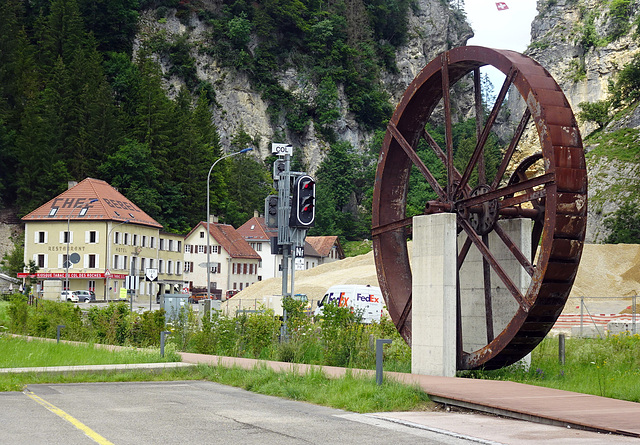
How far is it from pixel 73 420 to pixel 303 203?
10491 millimetres

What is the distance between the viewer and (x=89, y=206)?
237 ft

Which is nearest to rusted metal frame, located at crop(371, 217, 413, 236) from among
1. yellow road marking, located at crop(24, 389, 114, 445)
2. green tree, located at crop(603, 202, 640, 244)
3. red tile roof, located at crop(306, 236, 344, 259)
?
yellow road marking, located at crop(24, 389, 114, 445)

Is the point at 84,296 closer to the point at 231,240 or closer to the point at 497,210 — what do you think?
the point at 231,240

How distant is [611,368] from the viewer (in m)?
14.3

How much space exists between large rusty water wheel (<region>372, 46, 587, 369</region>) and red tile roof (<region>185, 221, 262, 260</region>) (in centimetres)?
7108

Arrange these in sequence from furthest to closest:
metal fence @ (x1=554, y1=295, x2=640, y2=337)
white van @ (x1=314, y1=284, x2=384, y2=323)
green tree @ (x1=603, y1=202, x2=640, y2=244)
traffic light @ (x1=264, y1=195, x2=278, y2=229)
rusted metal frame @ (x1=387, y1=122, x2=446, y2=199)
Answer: green tree @ (x1=603, y1=202, x2=640, y2=244)
white van @ (x1=314, y1=284, x2=384, y2=323)
metal fence @ (x1=554, y1=295, x2=640, y2=337)
traffic light @ (x1=264, y1=195, x2=278, y2=229)
rusted metal frame @ (x1=387, y1=122, x2=446, y2=199)

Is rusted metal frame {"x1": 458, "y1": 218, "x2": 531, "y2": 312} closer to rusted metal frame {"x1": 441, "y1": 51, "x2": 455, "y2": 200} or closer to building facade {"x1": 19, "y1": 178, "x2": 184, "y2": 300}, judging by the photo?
rusted metal frame {"x1": 441, "y1": 51, "x2": 455, "y2": 200}

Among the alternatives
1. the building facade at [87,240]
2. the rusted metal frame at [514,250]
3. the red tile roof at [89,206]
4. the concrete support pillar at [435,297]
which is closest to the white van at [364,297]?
the rusted metal frame at [514,250]

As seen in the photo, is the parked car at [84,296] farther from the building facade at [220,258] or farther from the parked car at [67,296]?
the building facade at [220,258]

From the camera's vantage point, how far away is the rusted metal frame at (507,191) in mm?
13383

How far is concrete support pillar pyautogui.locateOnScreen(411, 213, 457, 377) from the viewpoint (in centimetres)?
1405

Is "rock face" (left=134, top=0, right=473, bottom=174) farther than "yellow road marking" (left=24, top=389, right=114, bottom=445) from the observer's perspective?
Yes

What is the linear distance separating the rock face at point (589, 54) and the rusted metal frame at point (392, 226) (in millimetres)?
56032

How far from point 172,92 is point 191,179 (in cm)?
2126
